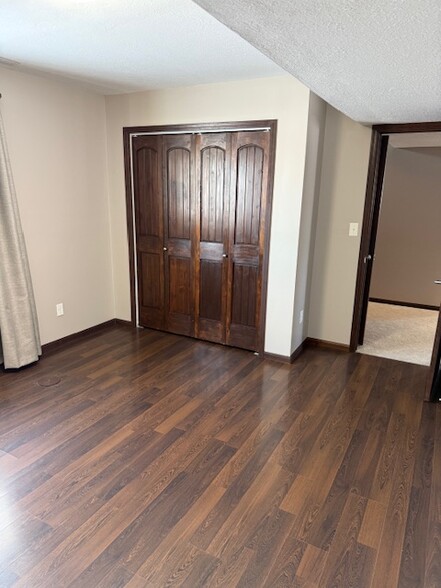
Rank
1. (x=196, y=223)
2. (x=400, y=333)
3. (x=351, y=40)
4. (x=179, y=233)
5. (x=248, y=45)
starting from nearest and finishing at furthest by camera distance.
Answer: (x=351, y=40) < (x=248, y=45) < (x=196, y=223) < (x=179, y=233) < (x=400, y=333)

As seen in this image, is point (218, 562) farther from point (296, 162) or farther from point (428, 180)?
point (428, 180)

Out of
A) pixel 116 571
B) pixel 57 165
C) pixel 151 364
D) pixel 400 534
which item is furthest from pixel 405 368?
pixel 57 165

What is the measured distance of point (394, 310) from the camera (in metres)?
5.57

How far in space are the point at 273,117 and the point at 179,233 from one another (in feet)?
4.59

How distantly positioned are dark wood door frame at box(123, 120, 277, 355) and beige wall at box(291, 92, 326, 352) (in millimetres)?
284

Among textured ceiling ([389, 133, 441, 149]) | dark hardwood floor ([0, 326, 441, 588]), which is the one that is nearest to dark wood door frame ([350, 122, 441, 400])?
dark hardwood floor ([0, 326, 441, 588])

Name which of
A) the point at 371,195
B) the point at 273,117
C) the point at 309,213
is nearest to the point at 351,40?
the point at 273,117

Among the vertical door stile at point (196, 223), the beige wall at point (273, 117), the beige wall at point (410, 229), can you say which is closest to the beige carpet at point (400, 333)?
the beige wall at point (410, 229)

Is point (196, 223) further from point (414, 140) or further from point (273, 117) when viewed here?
point (414, 140)

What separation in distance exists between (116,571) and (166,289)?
2856 millimetres

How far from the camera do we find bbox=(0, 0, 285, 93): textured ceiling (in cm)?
202

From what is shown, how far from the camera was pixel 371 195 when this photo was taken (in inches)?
141

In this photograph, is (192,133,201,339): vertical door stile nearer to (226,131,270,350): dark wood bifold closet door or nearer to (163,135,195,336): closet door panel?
(163,135,195,336): closet door panel

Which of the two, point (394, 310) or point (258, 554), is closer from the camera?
point (258, 554)
